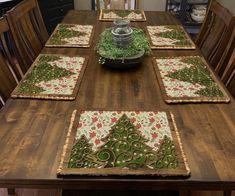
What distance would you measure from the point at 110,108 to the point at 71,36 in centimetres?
95

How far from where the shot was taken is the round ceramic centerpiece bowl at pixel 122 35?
5.18ft

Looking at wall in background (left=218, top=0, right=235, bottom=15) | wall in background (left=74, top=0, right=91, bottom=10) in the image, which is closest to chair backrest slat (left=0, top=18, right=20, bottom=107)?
wall in background (left=74, top=0, right=91, bottom=10)

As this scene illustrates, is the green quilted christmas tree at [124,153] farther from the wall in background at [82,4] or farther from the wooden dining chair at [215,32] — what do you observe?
the wall in background at [82,4]

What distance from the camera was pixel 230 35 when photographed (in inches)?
68.6

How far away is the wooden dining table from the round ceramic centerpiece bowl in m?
0.16

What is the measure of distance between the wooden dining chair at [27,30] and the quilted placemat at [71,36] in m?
0.13

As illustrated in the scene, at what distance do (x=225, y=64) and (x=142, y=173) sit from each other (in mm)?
1149

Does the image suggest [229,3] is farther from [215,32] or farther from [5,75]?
[5,75]

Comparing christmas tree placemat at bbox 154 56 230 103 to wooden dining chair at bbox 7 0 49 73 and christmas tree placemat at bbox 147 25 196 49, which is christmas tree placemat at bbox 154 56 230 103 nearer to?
christmas tree placemat at bbox 147 25 196 49

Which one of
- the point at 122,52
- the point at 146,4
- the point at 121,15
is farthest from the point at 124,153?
the point at 146,4

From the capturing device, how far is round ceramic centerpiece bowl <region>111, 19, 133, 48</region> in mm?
1580

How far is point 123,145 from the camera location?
1.00 meters

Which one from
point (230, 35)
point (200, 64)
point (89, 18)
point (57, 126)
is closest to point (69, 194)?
point (57, 126)

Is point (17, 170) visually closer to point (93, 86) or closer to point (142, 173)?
point (142, 173)
